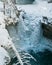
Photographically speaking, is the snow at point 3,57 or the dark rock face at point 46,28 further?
the dark rock face at point 46,28

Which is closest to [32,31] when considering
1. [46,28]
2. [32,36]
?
[32,36]

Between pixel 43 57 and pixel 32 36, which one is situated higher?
pixel 32 36

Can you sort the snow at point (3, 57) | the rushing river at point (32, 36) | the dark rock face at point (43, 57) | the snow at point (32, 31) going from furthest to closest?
1. the snow at point (32, 31)
2. the rushing river at point (32, 36)
3. the dark rock face at point (43, 57)
4. the snow at point (3, 57)

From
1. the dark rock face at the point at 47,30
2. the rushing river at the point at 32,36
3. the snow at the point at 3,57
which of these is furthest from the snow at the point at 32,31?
the snow at the point at 3,57

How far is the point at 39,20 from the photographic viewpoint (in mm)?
6516

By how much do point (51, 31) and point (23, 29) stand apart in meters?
0.84

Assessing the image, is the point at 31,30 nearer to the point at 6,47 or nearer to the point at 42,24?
the point at 42,24

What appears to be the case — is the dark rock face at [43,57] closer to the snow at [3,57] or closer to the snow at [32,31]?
the snow at [32,31]

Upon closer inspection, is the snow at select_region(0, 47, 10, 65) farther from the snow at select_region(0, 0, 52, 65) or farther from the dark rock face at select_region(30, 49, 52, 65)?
the snow at select_region(0, 0, 52, 65)

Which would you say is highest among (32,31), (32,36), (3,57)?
(3,57)

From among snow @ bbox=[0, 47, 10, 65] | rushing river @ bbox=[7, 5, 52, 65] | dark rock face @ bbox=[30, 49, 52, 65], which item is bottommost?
dark rock face @ bbox=[30, 49, 52, 65]

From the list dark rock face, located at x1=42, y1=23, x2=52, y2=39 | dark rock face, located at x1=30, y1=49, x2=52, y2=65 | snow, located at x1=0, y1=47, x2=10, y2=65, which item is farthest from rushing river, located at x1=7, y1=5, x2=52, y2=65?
snow, located at x1=0, y1=47, x2=10, y2=65

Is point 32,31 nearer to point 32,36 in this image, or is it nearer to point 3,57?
point 32,36

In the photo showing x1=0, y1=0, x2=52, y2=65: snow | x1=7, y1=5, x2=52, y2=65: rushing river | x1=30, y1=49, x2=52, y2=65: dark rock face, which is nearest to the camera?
x1=30, y1=49, x2=52, y2=65: dark rock face
